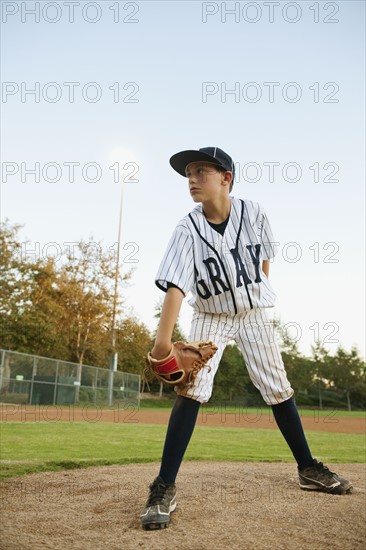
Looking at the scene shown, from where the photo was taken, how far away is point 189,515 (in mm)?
2443

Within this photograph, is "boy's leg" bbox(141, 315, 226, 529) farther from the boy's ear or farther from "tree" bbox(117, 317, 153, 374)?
"tree" bbox(117, 317, 153, 374)

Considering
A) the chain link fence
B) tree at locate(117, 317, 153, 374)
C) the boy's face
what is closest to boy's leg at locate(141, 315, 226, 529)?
the boy's face

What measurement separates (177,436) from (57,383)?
59.8 ft

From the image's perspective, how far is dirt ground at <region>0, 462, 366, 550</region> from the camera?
6.56ft

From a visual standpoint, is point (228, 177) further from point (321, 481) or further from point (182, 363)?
point (321, 481)

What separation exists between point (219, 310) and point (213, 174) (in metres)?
0.81

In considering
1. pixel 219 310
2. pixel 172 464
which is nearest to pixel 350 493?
pixel 172 464

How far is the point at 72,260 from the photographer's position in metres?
25.7

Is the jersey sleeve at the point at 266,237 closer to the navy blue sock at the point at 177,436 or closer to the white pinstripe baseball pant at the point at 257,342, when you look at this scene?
the white pinstripe baseball pant at the point at 257,342

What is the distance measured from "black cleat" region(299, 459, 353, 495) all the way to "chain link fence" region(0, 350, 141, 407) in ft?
48.2

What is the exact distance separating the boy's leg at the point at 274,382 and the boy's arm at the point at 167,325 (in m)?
0.65

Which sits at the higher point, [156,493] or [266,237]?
[266,237]

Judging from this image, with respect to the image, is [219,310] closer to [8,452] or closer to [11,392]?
[8,452]

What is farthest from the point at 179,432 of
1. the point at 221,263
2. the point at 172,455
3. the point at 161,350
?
the point at 221,263
